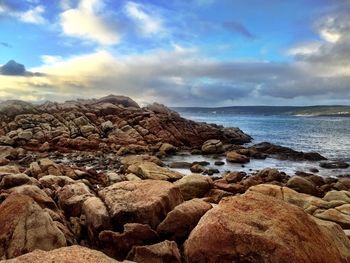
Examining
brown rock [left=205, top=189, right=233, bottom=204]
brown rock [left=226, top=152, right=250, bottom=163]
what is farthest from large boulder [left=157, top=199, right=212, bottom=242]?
brown rock [left=226, top=152, right=250, bottom=163]

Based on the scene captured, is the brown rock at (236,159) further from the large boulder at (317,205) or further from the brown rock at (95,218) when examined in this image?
the brown rock at (95,218)

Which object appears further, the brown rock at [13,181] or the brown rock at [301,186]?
the brown rock at [301,186]

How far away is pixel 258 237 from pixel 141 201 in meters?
5.13

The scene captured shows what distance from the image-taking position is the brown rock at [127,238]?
13.6 m

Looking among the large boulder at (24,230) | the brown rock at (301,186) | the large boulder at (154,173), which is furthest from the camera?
the large boulder at (154,173)

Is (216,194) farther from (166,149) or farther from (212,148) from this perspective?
(212,148)

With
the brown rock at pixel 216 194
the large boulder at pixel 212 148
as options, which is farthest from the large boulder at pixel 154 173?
the large boulder at pixel 212 148

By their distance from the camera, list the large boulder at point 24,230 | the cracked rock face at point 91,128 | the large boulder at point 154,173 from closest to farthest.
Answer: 1. the large boulder at point 24,230
2. the large boulder at point 154,173
3. the cracked rock face at point 91,128

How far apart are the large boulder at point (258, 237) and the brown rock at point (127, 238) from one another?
196 centimetres

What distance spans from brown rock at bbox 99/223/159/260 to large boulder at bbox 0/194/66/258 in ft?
5.09

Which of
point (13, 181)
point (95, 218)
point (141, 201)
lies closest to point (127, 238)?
point (141, 201)

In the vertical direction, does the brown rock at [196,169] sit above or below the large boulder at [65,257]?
below

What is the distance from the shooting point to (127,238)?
13.6 meters

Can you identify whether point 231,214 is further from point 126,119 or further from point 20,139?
point 126,119
